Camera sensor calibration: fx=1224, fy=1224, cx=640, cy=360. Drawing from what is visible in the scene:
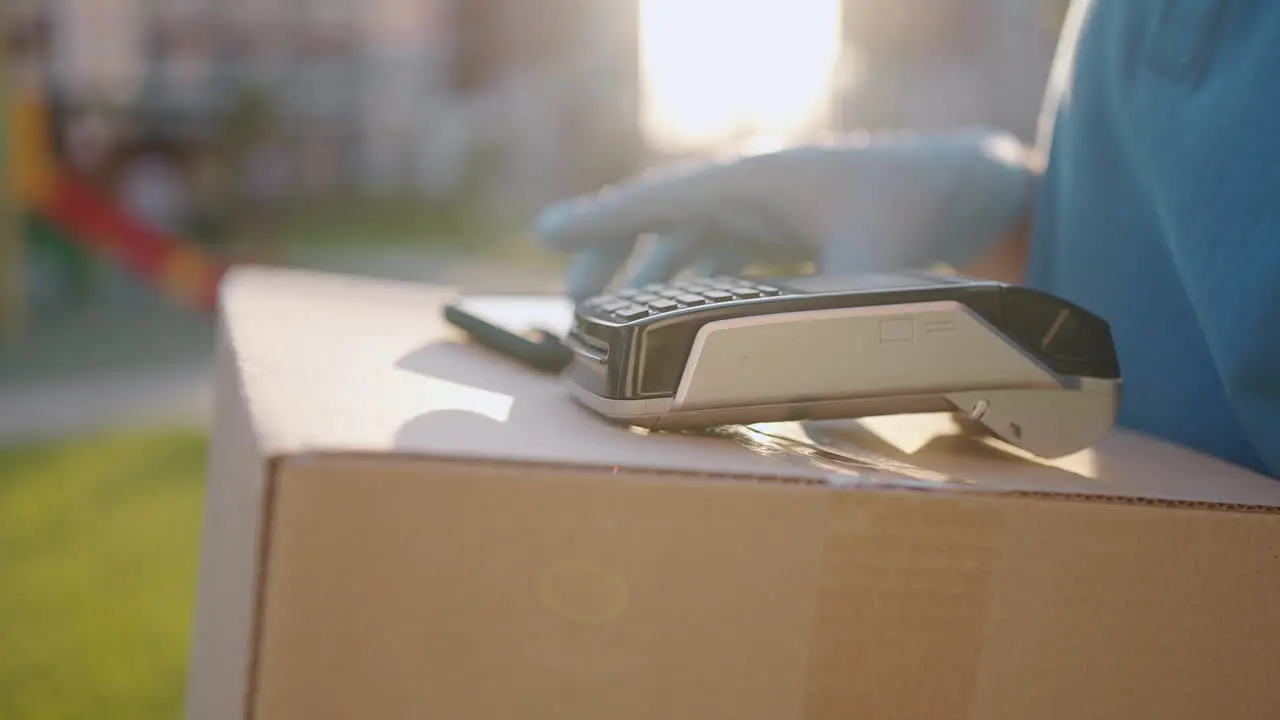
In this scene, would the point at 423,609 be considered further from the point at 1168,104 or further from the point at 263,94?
the point at 263,94

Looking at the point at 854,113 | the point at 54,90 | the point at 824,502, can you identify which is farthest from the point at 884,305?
the point at 54,90

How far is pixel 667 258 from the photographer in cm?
65

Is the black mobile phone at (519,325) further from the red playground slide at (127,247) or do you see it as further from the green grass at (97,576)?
the red playground slide at (127,247)

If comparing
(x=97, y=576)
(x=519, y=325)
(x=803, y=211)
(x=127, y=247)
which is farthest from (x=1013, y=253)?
(x=127, y=247)

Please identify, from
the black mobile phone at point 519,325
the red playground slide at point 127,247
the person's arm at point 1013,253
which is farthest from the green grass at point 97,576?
the red playground slide at point 127,247

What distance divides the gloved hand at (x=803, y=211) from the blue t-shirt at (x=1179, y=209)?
0.16 feet

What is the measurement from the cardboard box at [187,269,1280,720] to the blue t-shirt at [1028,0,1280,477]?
0.24ft

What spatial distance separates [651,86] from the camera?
6285 mm

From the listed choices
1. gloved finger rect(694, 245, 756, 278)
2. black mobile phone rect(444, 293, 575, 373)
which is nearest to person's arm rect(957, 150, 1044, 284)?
gloved finger rect(694, 245, 756, 278)

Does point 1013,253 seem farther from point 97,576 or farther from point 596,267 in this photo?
point 97,576

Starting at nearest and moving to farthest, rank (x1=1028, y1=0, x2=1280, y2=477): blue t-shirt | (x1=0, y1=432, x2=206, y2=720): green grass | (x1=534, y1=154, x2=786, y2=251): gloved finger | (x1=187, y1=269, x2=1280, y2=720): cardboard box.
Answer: (x1=187, y1=269, x2=1280, y2=720): cardboard box, (x1=1028, y1=0, x2=1280, y2=477): blue t-shirt, (x1=534, y1=154, x2=786, y2=251): gloved finger, (x1=0, y1=432, x2=206, y2=720): green grass

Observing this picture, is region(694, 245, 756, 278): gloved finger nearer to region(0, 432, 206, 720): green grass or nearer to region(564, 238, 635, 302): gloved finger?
region(564, 238, 635, 302): gloved finger

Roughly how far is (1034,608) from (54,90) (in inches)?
261

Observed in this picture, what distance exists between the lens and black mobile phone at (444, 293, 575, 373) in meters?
0.50
